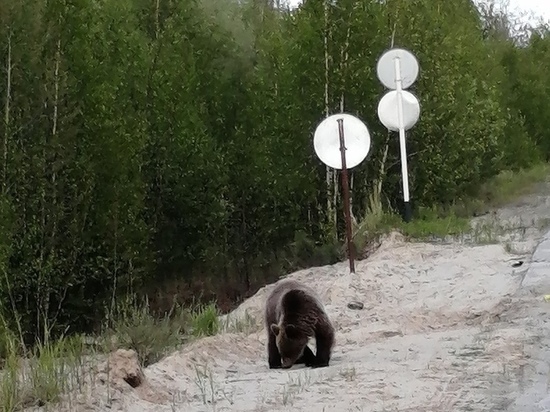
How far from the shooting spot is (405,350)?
740 centimetres

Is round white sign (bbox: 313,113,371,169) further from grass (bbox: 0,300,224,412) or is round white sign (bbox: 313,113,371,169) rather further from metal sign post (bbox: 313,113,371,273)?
grass (bbox: 0,300,224,412)

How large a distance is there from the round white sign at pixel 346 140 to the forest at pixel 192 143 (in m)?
3.60

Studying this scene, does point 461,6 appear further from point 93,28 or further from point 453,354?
point 453,354

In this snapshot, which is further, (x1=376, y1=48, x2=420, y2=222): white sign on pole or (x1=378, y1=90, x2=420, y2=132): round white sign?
(x1=378, y1=90, x2=420, y2=132): round white sign

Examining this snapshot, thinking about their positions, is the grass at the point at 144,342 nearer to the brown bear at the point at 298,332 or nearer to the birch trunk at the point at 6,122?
the brown bear at the point at 298,332

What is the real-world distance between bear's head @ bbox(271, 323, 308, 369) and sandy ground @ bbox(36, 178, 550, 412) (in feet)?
0.78

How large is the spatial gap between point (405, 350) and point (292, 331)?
0.93 meters

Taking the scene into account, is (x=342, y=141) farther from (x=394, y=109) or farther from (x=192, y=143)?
(x=192, y=143)

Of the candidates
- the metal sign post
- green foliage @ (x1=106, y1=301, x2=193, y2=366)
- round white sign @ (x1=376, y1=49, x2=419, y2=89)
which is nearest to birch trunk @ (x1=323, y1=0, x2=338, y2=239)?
round white sign @ (x1=376, y1=49, x2=419, y2=89)

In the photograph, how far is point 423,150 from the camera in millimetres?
21469

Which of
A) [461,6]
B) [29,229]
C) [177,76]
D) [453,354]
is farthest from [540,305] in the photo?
[461,6]

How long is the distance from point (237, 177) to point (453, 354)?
58.8 feet

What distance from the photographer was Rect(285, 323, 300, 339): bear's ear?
7.33 m

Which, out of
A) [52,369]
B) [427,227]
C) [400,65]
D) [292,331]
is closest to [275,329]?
[292,331]
